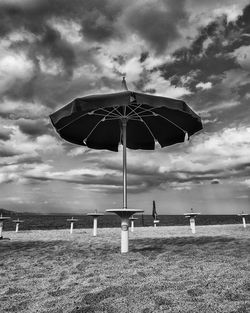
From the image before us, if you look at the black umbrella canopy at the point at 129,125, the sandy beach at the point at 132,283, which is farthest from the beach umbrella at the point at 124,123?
the sandy beach at the point at 132,283

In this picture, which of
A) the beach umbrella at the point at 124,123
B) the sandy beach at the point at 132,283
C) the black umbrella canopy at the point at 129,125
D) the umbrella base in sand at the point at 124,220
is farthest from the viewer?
the black umbrella canopy at the point at 129,125

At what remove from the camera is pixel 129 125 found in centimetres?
727

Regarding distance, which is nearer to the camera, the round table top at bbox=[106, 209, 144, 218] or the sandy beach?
the sandy beach

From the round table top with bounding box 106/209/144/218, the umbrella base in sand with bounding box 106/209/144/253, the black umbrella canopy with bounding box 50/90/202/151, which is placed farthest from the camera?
the black umbrella canopy with bounding box 50/90/202/151

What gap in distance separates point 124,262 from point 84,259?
3.38ft

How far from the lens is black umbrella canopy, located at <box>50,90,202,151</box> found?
19.9 ft

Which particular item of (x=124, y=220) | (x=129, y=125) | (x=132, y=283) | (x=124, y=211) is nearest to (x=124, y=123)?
(x=129, y=125)

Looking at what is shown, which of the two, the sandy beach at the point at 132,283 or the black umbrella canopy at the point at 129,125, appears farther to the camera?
the black umbrella canopy at the point at 129,125

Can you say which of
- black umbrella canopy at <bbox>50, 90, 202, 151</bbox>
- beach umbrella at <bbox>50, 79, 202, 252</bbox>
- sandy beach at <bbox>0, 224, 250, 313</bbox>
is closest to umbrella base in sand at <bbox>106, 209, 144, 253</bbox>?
beach umbrella at <bbox>50, 79, 202, 252</bbox>

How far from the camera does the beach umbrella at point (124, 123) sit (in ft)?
15.8

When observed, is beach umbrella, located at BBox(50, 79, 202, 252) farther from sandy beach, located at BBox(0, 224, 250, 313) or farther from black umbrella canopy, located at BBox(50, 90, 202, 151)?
sandy beach, located at BBox(0, 224, 250, 313)

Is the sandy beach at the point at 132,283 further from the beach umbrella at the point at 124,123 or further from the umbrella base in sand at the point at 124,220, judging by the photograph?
the beach umbrella at the point at 124,123

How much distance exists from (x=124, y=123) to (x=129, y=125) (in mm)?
816

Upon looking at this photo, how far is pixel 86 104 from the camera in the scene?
480 cm
